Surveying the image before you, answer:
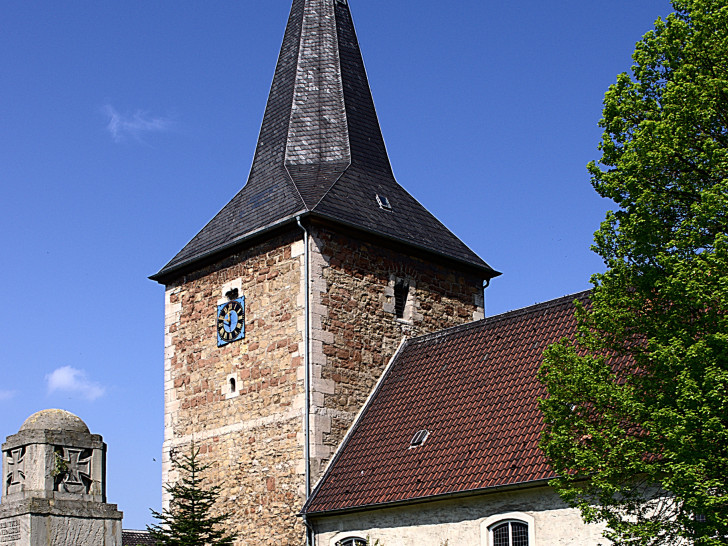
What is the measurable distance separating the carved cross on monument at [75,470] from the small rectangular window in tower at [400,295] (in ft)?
Answer: 32.4

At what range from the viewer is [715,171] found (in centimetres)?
1064

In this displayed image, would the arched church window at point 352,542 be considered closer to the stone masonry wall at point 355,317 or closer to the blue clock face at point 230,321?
the stone masonry wall at point 355,317

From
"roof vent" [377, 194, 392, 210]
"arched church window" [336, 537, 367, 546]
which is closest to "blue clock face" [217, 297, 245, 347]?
"roof vent" [377, 194, 392, 210]

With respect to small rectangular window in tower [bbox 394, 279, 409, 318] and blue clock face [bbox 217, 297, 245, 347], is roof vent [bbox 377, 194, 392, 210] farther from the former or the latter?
blue clock face [bbox 217, 297, 245, 347]

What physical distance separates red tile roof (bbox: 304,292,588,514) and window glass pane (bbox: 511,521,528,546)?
2.08 feet

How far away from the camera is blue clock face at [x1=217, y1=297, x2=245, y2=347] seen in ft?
64.3

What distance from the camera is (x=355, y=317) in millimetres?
19062

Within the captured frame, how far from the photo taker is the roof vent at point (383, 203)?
67.7ft

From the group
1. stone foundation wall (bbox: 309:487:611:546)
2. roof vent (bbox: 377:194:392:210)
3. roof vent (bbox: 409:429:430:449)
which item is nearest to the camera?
stone foundation wall (bbox: 309:487:611:546)

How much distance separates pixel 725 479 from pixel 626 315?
2.04 meters

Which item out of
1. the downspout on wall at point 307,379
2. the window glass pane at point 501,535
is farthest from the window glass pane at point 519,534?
the downspout on wall at point 307,379

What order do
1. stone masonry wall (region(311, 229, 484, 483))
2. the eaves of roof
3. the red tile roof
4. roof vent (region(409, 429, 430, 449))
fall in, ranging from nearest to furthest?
the red tile roof, roof vent (region(409, 429, 430, 449)), stone masonry wall (region(311, 229, 484, 483)), the eaves of roof

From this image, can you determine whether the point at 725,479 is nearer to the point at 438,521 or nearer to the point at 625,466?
the point at 625,466

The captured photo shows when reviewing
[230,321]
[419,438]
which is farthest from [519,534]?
[230,321]
